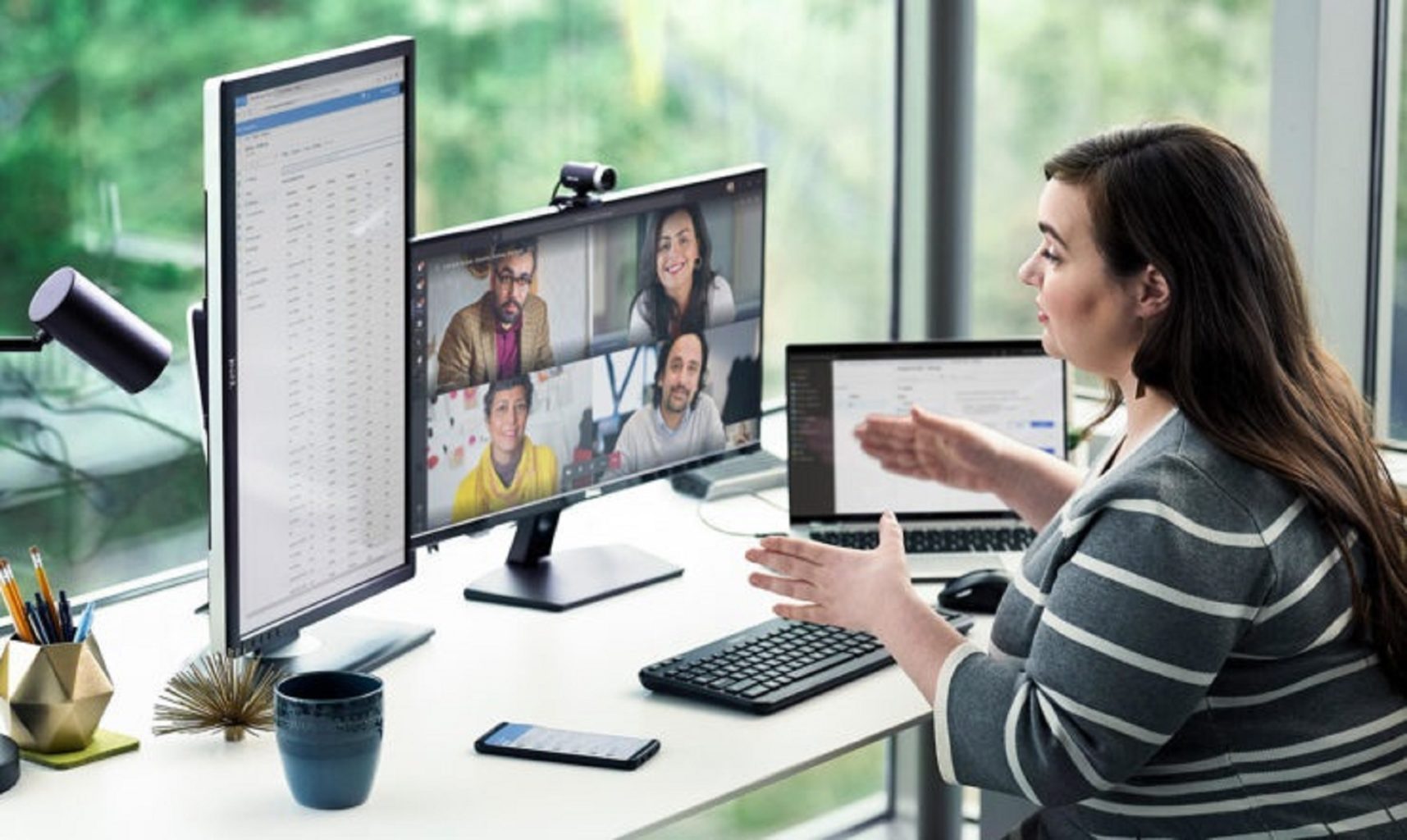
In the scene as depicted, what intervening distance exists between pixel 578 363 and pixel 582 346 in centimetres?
2

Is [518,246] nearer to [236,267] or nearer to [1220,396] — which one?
[236,267]

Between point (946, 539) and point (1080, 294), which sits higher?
point (1080, 294)

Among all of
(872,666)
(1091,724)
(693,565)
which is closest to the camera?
(1091,724)

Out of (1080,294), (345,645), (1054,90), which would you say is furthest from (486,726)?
(1054,90)

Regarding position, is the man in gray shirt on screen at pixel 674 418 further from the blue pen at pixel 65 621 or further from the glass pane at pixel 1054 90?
the glass pane at pixel 1054 90

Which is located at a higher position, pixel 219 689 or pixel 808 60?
pixel 808 60

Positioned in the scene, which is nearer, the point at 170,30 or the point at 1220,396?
the point at 1220,396

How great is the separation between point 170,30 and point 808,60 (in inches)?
43.3

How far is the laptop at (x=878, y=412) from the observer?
8.43 feet

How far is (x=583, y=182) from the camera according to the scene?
2350 mm

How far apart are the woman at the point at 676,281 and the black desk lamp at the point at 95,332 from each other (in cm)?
59

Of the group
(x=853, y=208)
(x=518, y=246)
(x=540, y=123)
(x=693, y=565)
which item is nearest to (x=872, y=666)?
(x=693, y=565)

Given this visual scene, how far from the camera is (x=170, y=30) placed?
2404mm

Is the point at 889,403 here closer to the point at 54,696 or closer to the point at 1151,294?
the point at 1151,294
